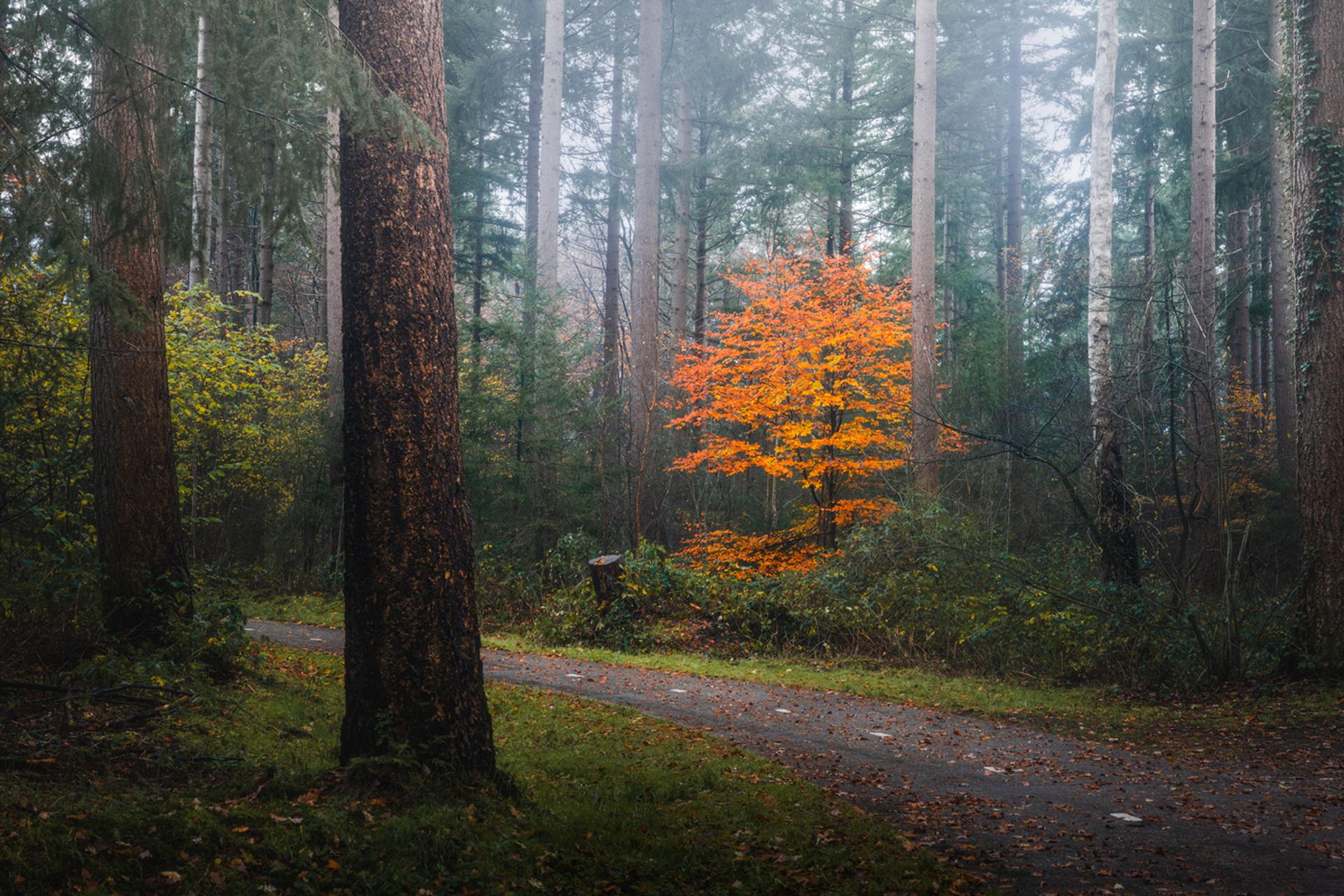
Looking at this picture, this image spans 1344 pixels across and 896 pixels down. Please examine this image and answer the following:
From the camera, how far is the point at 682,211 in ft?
71.9

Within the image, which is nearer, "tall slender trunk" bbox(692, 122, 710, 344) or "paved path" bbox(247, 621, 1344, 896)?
Result: "paved path" bbox(247, 621, 1344, 896)

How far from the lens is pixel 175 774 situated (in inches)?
180

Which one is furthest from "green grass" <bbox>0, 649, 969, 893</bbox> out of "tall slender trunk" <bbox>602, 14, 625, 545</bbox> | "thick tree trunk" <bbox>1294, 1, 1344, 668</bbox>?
"tall slender trunk" <bbox>602, 14, 625, 545</bbox>

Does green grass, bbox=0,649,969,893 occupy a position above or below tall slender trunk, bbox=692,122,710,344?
below

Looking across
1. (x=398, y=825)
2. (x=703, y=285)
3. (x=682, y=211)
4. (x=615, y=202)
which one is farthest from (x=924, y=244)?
(x=398, y=825)

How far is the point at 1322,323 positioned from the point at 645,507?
33.0ft

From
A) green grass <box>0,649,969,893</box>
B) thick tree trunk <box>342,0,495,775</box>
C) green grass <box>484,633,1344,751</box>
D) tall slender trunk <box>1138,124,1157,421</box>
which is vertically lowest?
green grass <box>484,633,1344,751</box>

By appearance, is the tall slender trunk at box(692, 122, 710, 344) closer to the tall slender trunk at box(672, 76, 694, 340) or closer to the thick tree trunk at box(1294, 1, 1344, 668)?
the tall slender trunk at box(672, 76, 694, 340)

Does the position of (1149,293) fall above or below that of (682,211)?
below

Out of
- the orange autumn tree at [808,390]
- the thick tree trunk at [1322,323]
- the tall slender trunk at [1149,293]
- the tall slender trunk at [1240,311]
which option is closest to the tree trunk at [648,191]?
the orange autumn tree at [808,390]

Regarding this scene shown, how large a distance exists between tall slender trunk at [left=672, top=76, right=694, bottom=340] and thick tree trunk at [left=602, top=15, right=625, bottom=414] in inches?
54.6

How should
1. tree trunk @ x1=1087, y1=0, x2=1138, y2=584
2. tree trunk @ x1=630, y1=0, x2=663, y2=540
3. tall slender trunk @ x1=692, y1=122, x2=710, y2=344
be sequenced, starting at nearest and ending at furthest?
tree trunk @ x1=1087, y1=0, x2=1138, y2=584
tree trunk @ x1=630, y1=0, x2=663, y2=540
tall slender trunk @ x1=692, y1=122, x2=710, y2=344

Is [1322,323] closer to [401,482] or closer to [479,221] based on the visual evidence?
[401,482]

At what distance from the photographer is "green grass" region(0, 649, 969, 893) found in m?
3.37
